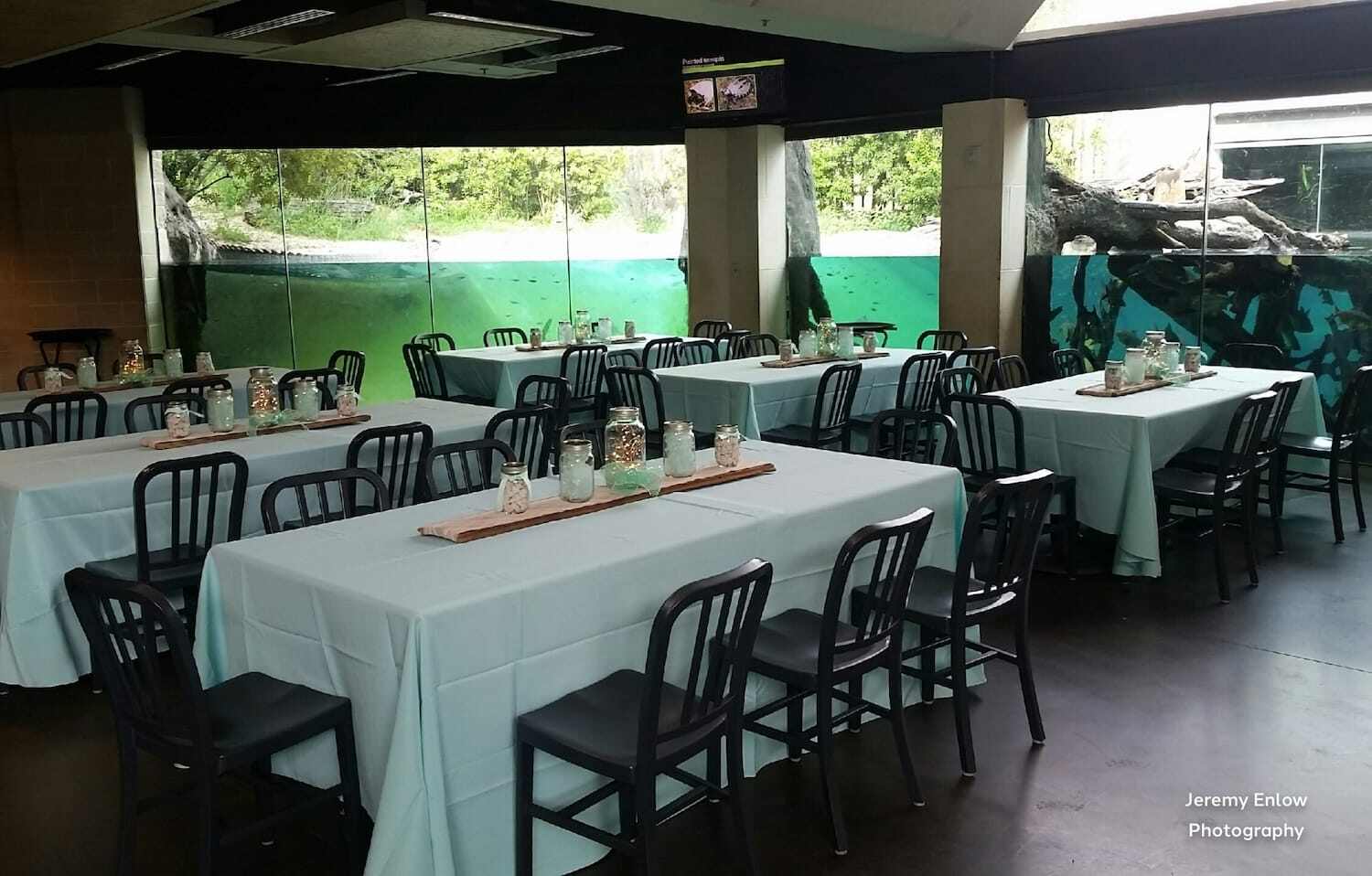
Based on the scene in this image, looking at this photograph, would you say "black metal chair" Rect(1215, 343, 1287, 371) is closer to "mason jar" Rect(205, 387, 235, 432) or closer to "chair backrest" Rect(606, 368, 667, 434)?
"chair backrest" Rect(606, 368, 667, 434)

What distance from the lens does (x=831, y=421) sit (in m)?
6.43

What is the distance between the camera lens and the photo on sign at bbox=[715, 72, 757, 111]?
8430 millimetres

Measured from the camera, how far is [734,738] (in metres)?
2.74

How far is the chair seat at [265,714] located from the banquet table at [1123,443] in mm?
3555

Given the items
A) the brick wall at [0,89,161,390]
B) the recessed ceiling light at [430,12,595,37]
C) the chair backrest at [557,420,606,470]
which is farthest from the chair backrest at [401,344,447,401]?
the chair backrest at [557,420,606,470]

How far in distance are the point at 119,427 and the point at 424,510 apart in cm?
376

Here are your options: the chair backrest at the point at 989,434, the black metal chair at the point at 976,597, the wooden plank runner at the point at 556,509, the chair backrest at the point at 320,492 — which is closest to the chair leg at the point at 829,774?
the black metal chair at the point at 976,597

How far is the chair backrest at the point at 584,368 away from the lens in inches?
304

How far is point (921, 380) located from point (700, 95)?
304 cm

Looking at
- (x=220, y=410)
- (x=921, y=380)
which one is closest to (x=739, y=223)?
(x=921, y=380)

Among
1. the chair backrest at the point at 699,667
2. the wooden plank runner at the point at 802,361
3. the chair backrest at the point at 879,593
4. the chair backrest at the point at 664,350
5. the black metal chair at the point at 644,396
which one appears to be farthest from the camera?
the chair backrest at the point at 664,350

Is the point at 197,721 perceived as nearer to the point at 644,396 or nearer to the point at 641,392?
the point at 641,392

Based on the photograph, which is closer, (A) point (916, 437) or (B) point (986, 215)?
(A) point (916, 437)

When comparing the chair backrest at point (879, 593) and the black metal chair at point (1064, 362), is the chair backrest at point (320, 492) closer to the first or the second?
the chair backrest at point (879, 593)
